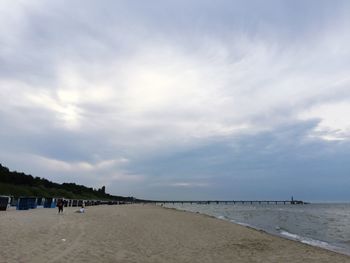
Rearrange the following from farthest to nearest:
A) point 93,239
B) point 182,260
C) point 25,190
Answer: point 25,190
point 93,239
point 182,260

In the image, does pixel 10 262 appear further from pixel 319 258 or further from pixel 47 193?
pixel 47 193

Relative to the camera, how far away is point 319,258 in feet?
53.4

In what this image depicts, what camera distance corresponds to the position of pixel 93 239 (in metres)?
17.3

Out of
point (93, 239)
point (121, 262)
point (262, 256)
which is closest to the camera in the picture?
point (121, 262)

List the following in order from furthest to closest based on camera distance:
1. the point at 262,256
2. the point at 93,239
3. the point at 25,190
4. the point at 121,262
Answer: the point at 25,190 → the point at 93,239 → the point at 262,256 → the point at 121,262

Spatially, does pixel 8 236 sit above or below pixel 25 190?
below

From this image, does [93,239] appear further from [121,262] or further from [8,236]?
[121,262]

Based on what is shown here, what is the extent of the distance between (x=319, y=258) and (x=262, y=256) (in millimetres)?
2653

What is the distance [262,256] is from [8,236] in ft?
35.7

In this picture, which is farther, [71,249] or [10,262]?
[71,249]

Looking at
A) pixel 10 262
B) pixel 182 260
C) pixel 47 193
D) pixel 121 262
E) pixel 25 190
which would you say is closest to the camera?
pixel 10 262

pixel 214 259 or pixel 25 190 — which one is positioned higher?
pixel 25 190

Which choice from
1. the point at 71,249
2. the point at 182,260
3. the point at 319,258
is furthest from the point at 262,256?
the point at 71,249

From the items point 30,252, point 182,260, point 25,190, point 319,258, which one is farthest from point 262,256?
point 25,190
